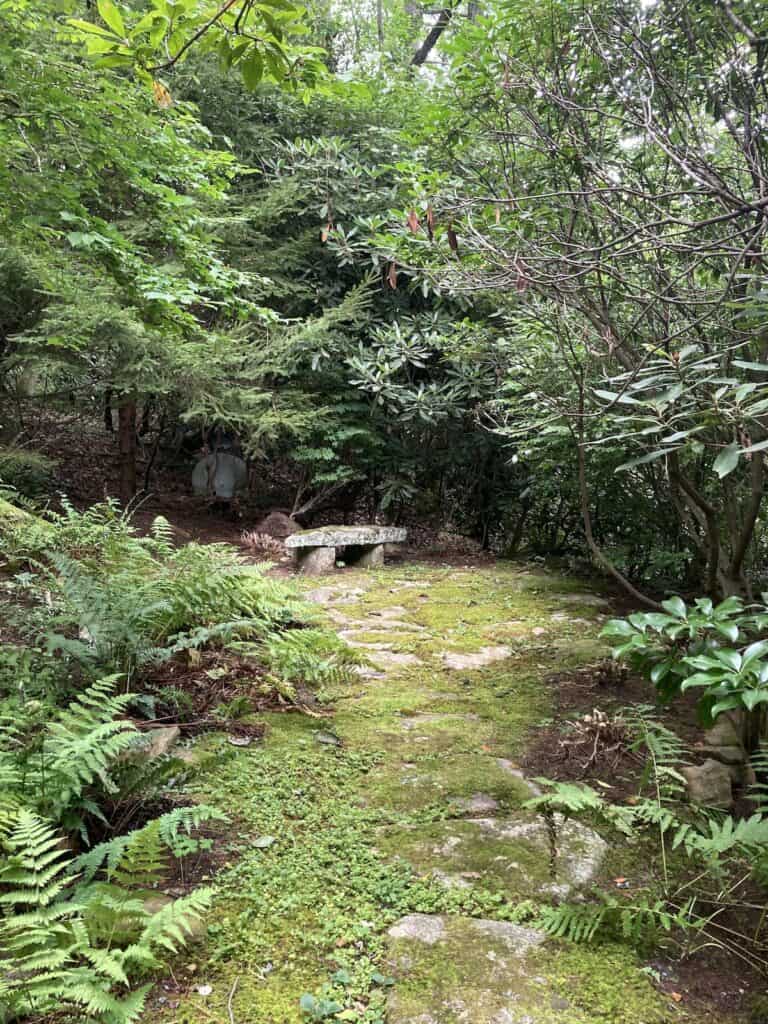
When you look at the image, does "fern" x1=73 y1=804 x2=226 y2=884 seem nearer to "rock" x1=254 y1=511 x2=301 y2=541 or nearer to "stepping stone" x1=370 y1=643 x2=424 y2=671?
"stepping stone" x1=370 y1=643 x2=424 y2=671

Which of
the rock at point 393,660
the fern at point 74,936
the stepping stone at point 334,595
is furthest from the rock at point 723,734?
the stepping stone at point 334,595

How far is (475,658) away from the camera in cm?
402

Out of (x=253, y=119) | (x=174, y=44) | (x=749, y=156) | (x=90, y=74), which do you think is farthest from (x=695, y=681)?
(x=253, y=119)

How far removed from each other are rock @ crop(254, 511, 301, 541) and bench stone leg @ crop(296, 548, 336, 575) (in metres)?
1.18

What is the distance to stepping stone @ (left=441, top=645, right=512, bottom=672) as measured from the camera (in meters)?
3.87

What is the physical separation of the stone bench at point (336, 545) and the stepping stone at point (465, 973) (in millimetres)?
5290

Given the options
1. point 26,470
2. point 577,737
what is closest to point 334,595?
point 577,737

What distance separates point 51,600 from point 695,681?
104 inches

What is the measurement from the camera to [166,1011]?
4.48 ft

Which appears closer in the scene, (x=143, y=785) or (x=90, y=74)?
(x=143, y=785)

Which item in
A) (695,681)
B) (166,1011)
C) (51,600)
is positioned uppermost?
(695,681)

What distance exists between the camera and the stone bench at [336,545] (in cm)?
693

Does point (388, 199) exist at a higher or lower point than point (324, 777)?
higher

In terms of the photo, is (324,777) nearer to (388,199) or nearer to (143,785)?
(143,785)
